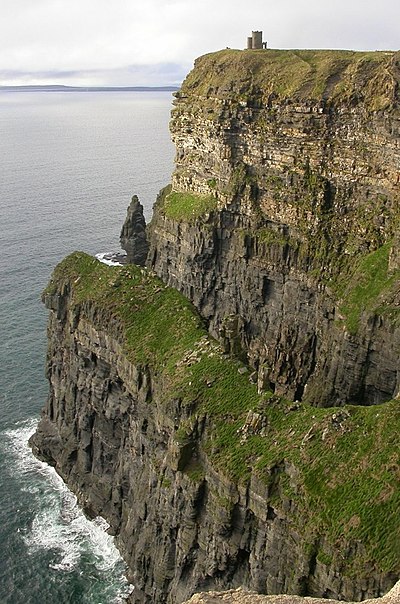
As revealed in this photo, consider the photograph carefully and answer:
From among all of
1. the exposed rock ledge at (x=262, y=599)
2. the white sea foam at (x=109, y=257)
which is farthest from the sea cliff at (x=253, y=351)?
the white sea foam at (x=109, y=257)

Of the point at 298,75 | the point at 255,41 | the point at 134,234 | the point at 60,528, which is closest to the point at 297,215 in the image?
the point at 298,75

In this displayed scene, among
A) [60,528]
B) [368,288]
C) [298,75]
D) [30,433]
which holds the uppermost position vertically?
[298,75]

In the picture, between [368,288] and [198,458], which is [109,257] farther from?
[198,458]

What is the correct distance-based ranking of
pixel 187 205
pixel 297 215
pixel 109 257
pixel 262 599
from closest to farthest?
1. pixel 262 599
2. pixel 297 215
3. pixel 187 205
4. pixel 109 257

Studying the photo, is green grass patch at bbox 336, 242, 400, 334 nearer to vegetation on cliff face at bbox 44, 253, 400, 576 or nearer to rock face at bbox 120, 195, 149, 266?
vegetation on cliff face at bbox 44, 253, 400, 576

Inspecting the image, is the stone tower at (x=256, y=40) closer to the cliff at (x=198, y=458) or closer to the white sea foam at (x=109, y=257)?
the cliff at (x=198, y=458)

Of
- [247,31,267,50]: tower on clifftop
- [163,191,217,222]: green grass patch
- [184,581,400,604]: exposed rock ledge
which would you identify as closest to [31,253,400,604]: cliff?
[184,581,400,604]: exposed rock ledge
